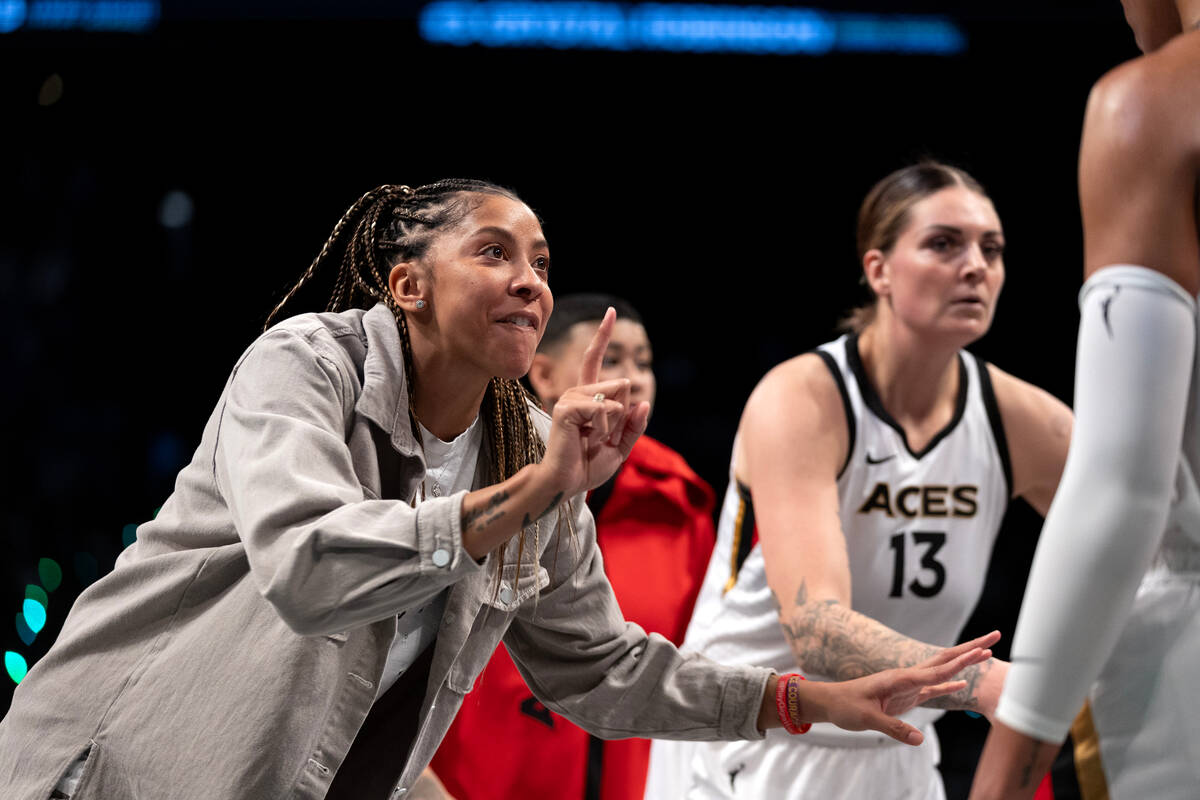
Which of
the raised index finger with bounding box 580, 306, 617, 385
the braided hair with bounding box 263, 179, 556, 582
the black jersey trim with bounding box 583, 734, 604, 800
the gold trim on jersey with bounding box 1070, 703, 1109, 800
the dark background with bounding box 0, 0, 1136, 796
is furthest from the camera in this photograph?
the dark background with bounding box 0, 0, 1136, 796

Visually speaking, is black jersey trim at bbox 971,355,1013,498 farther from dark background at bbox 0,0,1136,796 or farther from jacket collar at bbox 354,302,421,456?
dark background at bbox 0,0,1136,796

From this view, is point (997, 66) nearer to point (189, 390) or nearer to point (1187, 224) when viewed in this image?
point (189, 390)

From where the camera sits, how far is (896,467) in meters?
2.53

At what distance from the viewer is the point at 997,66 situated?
16.5 ft

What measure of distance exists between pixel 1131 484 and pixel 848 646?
41.6 inches

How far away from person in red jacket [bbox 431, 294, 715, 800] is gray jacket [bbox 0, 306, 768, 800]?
124 cm

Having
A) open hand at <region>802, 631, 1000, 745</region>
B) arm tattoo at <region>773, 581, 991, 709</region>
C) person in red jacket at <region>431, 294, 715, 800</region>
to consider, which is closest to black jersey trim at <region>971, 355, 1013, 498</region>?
arm tattoo at <region>773, 581, 991, 709</region>

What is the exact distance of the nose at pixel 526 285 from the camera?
182 cm

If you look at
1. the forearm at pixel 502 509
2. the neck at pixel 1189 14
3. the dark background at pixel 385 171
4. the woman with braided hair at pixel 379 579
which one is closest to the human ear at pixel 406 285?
the woman with braided hair at pixel 379 579

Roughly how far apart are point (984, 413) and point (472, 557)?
1.54m

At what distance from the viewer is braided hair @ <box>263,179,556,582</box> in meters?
1.92

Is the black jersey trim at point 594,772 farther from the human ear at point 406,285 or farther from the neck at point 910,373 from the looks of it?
the human ear at point 406,285

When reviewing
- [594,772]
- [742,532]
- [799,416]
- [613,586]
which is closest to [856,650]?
[799,416]

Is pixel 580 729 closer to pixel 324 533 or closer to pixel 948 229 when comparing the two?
pixel 948 229
